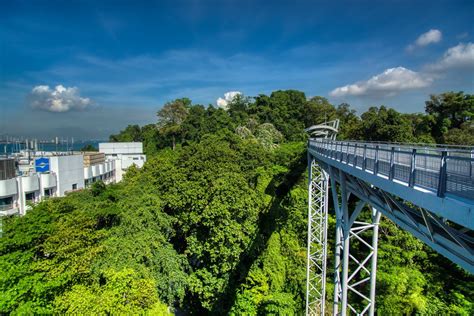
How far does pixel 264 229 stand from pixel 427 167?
45.9 feet

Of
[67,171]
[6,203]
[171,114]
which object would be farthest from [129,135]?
[6,203]

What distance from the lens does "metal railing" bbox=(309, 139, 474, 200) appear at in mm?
3596

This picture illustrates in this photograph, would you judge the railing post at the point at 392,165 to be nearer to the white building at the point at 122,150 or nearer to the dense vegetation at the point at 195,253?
the dense vegetation at the point at 195,253

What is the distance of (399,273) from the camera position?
14602 mm

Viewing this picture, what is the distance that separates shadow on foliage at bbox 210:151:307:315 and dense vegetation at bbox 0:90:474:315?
0.21ft

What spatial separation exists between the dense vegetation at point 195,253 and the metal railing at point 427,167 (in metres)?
9.55

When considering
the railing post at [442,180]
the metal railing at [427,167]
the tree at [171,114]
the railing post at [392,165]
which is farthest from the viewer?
the tree at [171,114]

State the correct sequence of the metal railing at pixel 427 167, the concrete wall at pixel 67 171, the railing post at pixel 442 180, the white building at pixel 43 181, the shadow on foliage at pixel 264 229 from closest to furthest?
the metal railing at pixel 427 167
the railing post at pixel 442 180
the shadow on foliage at pixel 264 229
the white building at pixel 43 181
the concrete wall at pixel 67 171

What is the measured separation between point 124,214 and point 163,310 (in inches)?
206

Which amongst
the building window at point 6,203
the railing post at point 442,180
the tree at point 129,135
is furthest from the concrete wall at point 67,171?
the tree at point 129,135

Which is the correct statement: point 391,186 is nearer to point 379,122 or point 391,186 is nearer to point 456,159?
point 456,159

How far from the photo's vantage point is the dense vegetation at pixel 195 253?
1077 cm

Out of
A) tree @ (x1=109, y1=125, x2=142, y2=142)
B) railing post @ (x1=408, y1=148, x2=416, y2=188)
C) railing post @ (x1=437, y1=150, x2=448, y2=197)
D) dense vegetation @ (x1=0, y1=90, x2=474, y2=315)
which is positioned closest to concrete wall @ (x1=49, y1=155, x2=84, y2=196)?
dense vegetation @ (x1=0, y1=90, x2=474, y2=315)

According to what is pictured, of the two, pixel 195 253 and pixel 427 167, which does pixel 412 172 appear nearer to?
pixel 427 167
